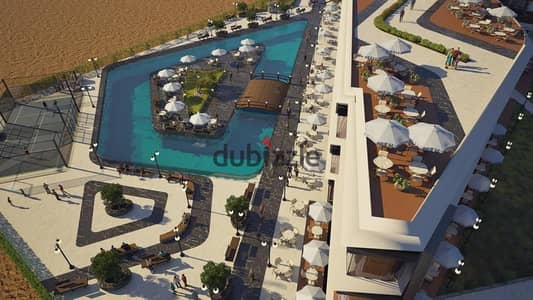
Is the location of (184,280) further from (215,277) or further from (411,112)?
(411,112)

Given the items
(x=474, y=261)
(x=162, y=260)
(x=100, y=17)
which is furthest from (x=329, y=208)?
(x=100, y=17)

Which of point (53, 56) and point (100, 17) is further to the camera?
point (100, 17)

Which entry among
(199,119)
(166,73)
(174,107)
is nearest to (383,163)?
(199,119)

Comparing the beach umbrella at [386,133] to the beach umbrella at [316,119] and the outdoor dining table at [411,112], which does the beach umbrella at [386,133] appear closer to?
the outdoor dining table at [411,112]

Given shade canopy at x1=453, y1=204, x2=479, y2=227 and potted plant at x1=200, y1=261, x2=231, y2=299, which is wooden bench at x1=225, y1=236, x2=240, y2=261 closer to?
potted plant at x1=200, y1=261, x2=231, y2=299

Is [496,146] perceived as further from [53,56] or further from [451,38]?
[53,56]

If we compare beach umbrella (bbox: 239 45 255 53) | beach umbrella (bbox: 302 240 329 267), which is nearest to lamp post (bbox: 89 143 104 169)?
beach umbrella (bbox: 302 240 329 267)
